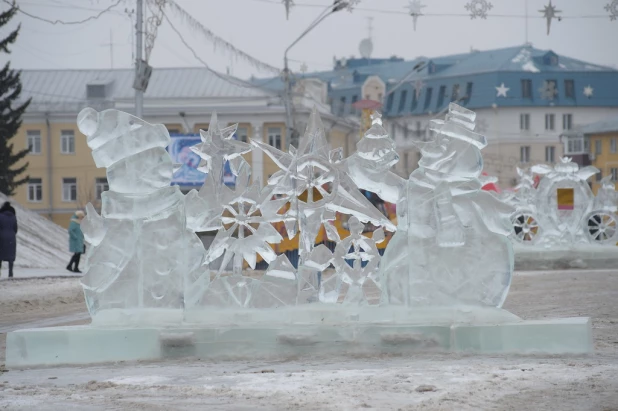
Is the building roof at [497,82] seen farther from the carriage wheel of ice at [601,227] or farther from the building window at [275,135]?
the carriage wheel of ice at [601,227]

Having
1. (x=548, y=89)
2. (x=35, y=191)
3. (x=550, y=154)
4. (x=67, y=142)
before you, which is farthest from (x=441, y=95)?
(x=35, y=191)

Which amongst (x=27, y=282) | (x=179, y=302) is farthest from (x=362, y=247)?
(x=27, y=282)

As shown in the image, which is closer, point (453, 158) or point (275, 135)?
point (453, 158)

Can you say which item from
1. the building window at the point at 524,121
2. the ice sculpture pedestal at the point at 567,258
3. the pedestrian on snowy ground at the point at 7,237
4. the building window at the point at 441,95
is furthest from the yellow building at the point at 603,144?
the pedestrian on snowy ground at the point at 7,237

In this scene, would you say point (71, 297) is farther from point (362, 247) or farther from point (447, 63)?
point (447, 63)

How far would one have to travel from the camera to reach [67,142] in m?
74.6

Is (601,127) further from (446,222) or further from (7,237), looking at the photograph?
(446,222)

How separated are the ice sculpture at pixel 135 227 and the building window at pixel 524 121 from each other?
7494cm

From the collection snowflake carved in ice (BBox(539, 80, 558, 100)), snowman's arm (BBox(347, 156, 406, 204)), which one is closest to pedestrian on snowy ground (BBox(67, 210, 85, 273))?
snowman's arm (BBox(347, 156, 406, 204))

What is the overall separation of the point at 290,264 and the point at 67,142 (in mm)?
61590

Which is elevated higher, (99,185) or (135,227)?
(99,185)

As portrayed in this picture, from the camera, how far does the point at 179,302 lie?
1448 cm

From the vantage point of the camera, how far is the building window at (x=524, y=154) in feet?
290

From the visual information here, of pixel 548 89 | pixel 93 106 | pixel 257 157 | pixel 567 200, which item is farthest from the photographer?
pixel 548 89
